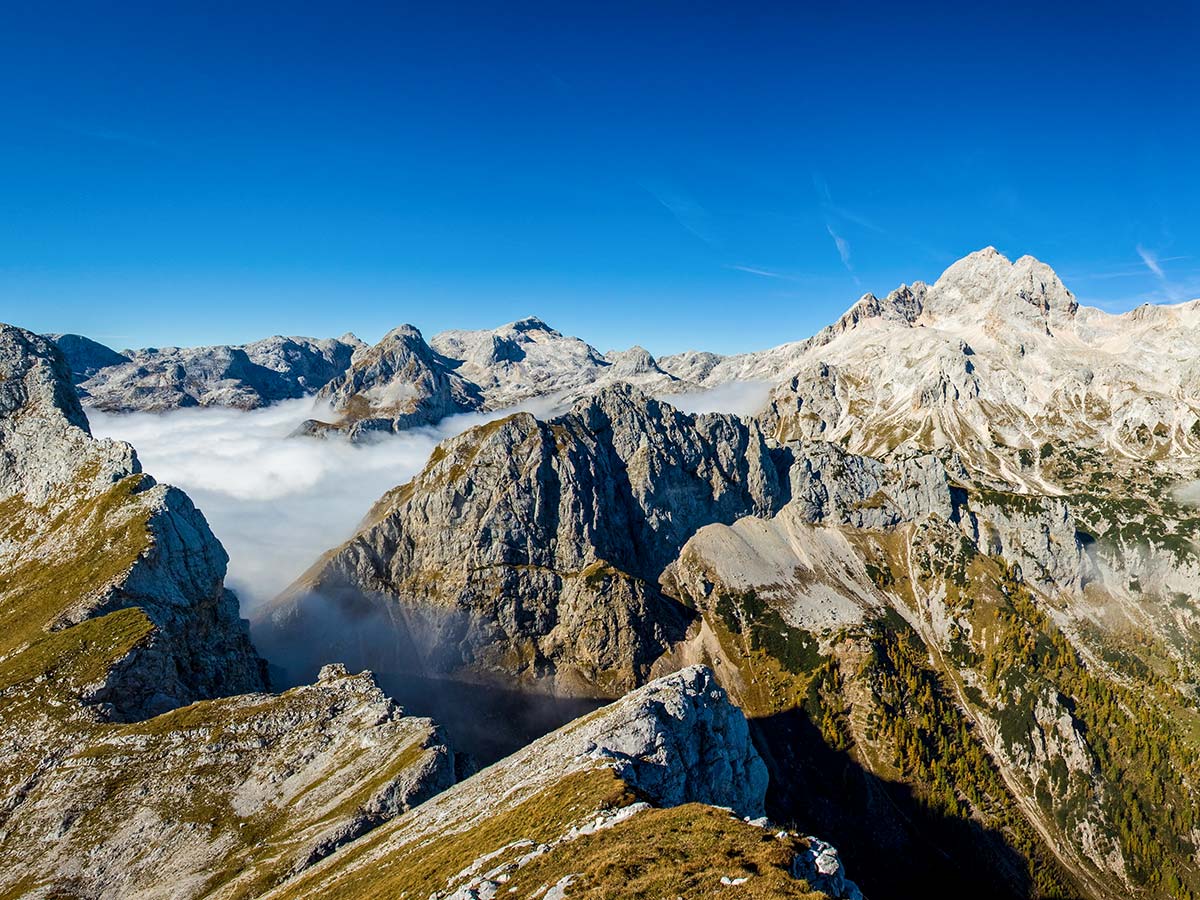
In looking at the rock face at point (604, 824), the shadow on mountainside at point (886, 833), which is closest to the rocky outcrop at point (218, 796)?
the rock face at point (604, 824)

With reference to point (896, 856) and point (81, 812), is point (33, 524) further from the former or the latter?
point (896, 856)

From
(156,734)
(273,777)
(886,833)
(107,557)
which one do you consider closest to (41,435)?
(107,557)

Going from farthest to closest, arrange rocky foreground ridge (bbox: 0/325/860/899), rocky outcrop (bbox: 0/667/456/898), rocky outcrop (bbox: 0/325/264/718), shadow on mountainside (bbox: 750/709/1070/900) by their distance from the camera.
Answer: shadow on mountainside (bbox: 750/709/1070/900) → rocky outcrop (bbox: 0/325/264/718) → rocky outcrop (bbox: 0/667/456/898) → rocky foreground ridge (bbox: 0/325/860/899)

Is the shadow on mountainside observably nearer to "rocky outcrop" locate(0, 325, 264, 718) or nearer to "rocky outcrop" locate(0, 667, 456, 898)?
"rocky outcrop" locate(0, 667, 456, 898)

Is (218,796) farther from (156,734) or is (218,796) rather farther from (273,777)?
(156,734)

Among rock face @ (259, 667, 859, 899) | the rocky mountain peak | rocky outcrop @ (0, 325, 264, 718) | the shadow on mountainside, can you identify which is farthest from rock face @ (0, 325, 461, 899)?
the shadow on mountainside

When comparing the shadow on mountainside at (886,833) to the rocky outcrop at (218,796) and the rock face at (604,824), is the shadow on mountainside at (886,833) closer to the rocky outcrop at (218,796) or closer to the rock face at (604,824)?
the rock face at (604,824)
